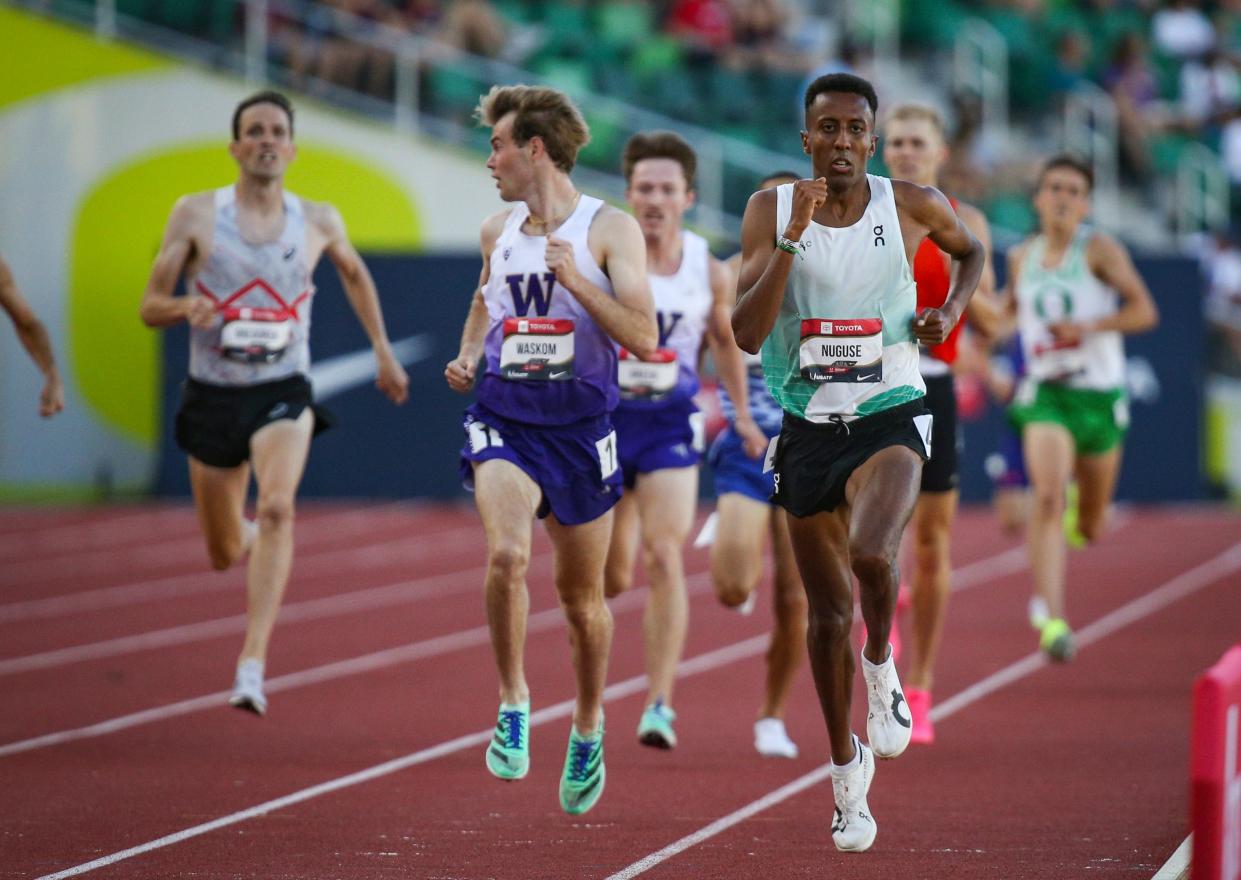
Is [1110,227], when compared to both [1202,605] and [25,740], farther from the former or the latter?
[25,740]

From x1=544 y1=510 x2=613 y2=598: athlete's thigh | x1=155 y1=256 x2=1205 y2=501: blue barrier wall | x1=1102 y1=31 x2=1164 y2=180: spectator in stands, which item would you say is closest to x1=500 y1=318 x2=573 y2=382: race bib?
x1=544 y1=510 x2=613 y2=598: athlete's thigh

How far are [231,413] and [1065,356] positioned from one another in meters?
4.34

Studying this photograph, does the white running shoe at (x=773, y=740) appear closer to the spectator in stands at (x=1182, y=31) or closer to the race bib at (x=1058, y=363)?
the race bib at (x=1058, y=363)

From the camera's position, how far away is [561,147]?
261 inches

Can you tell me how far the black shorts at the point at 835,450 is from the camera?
5988 millimetres

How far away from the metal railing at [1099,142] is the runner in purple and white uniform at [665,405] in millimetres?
13397

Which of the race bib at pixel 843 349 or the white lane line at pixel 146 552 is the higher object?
the race bib at pixel 843 349

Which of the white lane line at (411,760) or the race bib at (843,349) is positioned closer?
the race bib at (843,349)

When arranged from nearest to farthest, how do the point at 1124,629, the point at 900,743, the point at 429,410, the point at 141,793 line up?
the point at 900,743
the point at 141,793
the point at 1124,629
the point at 429,410

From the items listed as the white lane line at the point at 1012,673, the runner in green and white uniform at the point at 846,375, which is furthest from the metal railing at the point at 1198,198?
the runner in green and white uniform at the point at 846,375

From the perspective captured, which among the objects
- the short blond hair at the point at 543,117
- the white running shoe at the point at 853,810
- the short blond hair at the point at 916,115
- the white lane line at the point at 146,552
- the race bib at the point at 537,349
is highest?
the short blond hair at the point at 916,115

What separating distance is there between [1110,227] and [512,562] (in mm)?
16660

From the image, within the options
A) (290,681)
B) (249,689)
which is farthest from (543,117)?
(290,681)

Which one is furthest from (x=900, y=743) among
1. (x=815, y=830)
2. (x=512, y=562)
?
(x=512, y=562)
